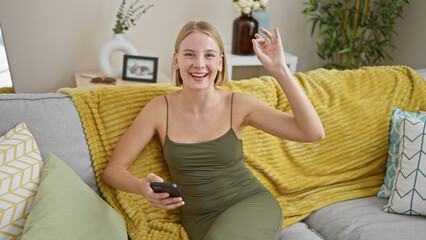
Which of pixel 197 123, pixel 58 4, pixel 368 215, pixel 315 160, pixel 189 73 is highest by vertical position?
pixel 58 4

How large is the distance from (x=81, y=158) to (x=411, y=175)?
1.24 metres

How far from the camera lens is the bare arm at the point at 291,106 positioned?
125 centimetres

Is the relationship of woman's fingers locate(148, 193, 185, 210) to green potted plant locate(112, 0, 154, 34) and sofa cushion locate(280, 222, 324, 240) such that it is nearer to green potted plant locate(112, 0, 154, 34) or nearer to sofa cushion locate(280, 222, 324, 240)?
sofa cushion locate(280, 222, 324, 240)

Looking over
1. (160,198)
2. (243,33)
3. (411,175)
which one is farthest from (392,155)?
(243,33)

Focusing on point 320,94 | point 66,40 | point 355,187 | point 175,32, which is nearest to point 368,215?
point 355,187

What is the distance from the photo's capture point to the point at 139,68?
2.46 m

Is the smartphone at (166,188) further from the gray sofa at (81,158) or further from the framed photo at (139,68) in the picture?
the framed photo at (139,68)

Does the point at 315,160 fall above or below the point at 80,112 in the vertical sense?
below

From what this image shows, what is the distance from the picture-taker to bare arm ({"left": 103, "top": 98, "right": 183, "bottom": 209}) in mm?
1217

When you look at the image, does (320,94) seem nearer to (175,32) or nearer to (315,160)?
(315,160)

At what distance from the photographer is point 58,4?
2604 millimetres

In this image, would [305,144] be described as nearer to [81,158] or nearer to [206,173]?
[206,173]

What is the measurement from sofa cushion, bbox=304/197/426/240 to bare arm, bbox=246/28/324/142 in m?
0.40

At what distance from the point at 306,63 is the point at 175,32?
1.23 metres
